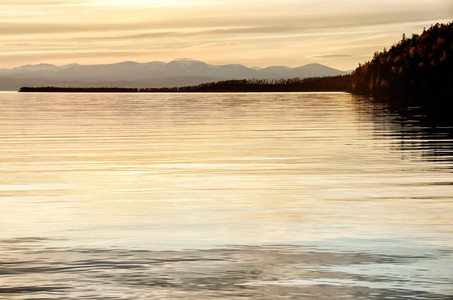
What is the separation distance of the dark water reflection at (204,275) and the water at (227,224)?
2cm

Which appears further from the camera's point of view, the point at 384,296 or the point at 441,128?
the point at 441,128

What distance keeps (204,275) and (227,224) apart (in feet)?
12.3

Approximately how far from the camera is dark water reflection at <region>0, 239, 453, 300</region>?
28.6ft

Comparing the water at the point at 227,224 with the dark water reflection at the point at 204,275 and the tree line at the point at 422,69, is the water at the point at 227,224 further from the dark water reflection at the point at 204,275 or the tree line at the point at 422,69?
the tree line at the point at 422,69

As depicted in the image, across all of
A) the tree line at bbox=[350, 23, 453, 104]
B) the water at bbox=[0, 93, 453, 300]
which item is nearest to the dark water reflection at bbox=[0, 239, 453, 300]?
the water at bbox=[0, 93, 453, 300]

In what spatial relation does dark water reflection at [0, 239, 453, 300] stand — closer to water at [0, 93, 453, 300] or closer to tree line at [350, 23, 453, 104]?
water at [0, 93, 453, 300]

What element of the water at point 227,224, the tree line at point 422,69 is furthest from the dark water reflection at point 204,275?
the tree line at point 422,69

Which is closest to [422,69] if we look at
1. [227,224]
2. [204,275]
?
[227,224]

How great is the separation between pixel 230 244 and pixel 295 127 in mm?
32995

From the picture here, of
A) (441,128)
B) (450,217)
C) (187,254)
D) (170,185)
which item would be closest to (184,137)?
(441,128)

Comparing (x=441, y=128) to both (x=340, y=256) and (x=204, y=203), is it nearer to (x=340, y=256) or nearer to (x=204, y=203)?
(x=204, y=203)

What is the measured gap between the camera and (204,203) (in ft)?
51.8

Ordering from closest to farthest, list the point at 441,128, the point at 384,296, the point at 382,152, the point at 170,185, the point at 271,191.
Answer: the point at 384,296, the point at 271,191, the point at 170,185, the point at 382,152, the point at 441,128

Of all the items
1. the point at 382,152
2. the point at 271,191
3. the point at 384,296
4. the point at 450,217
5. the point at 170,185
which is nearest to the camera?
the point at 384,296
